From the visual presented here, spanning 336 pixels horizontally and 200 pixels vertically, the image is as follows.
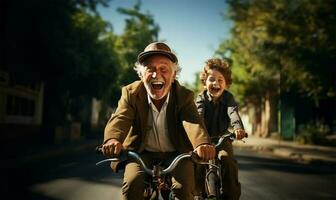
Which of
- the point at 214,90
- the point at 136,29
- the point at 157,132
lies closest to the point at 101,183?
the point at 214,90

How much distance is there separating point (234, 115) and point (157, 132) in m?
2.08

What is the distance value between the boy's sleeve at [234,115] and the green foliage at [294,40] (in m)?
17.1

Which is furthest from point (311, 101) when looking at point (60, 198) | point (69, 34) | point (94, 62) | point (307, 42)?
point (60, 198)

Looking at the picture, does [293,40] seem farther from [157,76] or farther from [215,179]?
[157,76]

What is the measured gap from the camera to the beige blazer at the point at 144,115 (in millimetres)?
3643

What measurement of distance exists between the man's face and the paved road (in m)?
4.34

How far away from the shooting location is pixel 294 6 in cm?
2258

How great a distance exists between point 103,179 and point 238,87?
80.0 ft

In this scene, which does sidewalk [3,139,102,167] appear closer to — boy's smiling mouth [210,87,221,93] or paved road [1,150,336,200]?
paved road [1,150,336,200]

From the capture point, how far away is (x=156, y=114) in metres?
3.78

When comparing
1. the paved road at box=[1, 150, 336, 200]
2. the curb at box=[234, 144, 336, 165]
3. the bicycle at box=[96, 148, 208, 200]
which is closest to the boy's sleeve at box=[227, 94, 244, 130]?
the bicycle at box=[96, 148, 208, 200]

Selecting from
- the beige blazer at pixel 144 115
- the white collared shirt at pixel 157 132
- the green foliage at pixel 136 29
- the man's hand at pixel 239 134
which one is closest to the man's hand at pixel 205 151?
the beige blazer at pixel 144 115

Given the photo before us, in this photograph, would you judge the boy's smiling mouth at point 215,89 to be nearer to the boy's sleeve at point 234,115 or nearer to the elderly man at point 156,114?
the boy's sleeve at point 234,115

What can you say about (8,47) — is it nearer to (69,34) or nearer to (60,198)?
(69,34)
